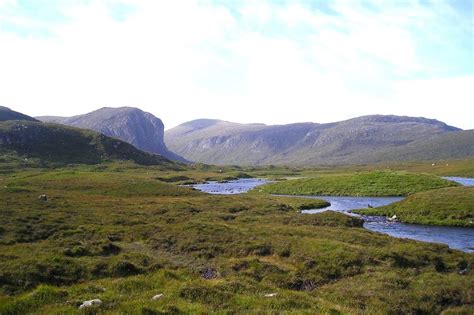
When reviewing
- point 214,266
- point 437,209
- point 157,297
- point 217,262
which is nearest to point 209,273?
point 214,266

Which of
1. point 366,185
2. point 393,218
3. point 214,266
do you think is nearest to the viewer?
point 214,266

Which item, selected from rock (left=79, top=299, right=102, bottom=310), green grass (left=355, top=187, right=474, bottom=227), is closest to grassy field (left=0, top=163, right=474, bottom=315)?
rock (left=79, top=299, right=102, bottom=310)

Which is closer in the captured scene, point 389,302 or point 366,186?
point 389,302

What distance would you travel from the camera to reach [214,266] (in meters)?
31.1

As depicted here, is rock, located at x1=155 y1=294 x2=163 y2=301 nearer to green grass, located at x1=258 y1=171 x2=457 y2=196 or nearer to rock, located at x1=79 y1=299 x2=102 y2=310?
rock, located at x1=79 y1=299 x2=102 y2=310

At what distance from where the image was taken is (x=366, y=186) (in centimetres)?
10788

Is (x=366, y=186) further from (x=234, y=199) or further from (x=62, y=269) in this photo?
(x=62, y=269)

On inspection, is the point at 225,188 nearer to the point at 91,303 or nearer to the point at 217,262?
the point at 217,262

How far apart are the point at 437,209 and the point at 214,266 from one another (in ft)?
155

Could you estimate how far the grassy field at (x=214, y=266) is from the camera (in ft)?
67.8

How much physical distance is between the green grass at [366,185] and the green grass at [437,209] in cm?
2413

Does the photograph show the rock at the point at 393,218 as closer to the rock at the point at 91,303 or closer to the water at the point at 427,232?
the water at the point at 427,232

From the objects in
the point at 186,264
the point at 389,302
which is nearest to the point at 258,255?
the point at 186,264

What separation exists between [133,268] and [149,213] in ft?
99.6
